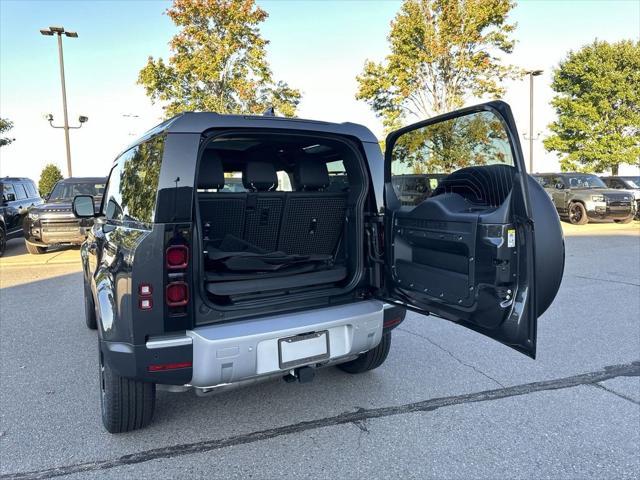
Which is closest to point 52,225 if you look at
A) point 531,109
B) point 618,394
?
point 618,394

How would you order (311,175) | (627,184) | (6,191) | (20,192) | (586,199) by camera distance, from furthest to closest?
1. (627,184)
2. (586,199)
3. (20,192)
4. (6,191)
5. (311,175)

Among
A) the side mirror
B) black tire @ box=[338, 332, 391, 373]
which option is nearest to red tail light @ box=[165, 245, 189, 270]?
black tire @ box=[338, 332, 391, 373]

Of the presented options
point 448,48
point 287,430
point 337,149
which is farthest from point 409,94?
point 287,430

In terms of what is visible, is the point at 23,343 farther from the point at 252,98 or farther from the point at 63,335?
the point at 252,98

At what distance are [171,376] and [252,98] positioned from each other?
17740mm

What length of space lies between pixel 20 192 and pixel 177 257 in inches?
501

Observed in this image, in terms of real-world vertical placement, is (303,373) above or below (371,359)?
above

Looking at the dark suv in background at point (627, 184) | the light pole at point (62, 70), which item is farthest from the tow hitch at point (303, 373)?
the dark suv in background at point (627, 184)

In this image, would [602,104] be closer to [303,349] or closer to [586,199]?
[586,199]

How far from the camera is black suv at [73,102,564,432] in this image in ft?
7.60

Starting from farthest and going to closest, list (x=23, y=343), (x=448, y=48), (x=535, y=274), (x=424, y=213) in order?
1. (x=448, y=48)
2. (x=23, y=343)
3. (x=424, y=213)
4. (x=535, y=274)

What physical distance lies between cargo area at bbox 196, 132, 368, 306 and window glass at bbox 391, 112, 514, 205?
29cm

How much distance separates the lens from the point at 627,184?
1753cm

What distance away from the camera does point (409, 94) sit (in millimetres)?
18734
